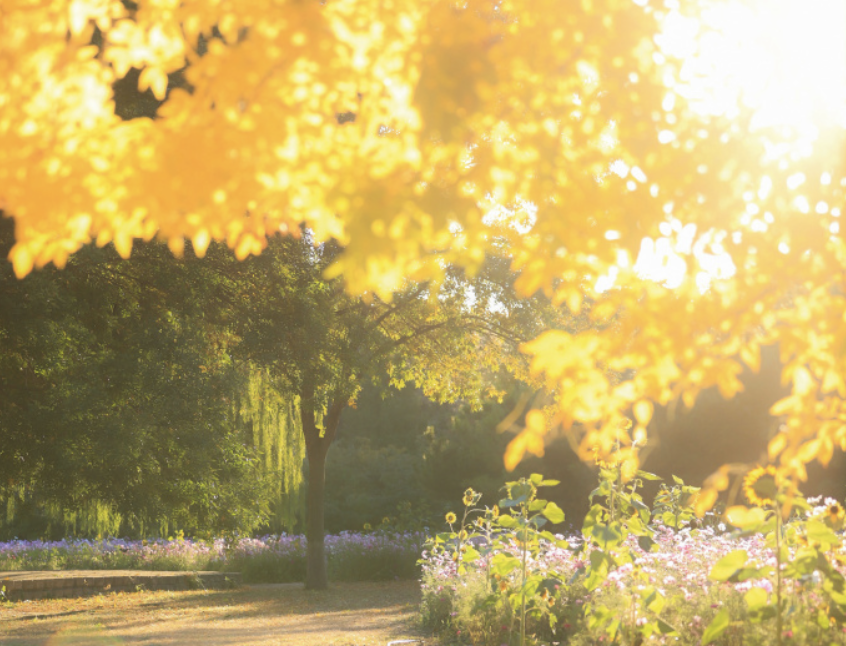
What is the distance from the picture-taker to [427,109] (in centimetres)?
192

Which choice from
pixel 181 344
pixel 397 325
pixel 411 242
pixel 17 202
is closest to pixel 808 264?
pixel 411 242

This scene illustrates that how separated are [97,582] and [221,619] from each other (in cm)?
365

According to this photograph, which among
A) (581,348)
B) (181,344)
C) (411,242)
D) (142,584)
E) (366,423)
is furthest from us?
(366,423)

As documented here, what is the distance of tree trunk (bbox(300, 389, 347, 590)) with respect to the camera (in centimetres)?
1157

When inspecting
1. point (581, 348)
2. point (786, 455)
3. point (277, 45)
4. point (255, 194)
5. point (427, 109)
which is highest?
point (277, 45)

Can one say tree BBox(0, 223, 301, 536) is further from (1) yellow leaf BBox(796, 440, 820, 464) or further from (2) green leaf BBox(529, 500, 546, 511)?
(1) yellow leaf BBox(796, 440, 820, 464)

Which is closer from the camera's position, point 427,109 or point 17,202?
point 427,109

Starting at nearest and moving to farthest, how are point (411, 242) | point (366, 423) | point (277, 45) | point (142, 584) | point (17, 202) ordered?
point (411, 242) → point (277, 45) → point (17, 202) → point (142, 584) → point (366, 423)

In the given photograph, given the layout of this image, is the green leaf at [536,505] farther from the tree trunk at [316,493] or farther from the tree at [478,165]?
the tree trunk at [316,493]

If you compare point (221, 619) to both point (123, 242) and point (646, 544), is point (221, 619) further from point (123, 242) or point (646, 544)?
point (123, 242)

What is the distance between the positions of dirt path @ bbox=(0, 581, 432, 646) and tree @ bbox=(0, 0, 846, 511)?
461cm

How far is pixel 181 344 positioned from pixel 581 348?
5.57 m

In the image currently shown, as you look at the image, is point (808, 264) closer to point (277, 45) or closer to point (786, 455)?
point (786, 455)

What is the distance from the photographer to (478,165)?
2240 mm
